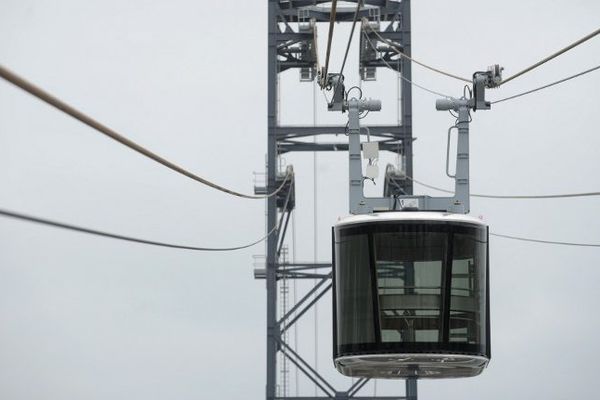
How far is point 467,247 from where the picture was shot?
33875mm

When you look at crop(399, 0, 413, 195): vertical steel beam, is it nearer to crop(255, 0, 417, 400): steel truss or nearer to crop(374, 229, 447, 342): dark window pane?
crop(255, 0, 417, 400): steel truss

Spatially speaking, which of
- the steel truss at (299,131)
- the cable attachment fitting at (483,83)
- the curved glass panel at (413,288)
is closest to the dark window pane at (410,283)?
the curved glass panel at (413,288)

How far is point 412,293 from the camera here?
34.1 m

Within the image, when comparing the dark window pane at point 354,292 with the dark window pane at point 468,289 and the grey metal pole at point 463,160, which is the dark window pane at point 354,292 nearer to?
the dark window pane at point 468,289

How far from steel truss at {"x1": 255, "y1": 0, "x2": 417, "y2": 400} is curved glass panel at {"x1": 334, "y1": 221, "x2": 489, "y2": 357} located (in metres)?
25.9

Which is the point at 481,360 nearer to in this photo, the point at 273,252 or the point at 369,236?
the point at 369,236

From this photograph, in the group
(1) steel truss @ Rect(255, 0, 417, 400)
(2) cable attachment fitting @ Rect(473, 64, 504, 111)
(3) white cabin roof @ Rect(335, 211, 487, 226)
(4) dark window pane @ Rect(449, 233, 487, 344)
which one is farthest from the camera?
(1) steel truss @ Rect(255, 0, 417, 400)

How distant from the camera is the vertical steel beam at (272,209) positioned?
63125 mm

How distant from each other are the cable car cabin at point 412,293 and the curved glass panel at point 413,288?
0.06 ft

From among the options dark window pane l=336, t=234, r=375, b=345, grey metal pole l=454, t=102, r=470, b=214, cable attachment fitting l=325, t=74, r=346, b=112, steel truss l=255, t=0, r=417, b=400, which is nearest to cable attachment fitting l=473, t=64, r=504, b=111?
grey metal pole l=454, t=102, r=470, b=214

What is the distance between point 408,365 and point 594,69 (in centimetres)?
718

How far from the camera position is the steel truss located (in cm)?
6066

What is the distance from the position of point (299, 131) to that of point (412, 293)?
2917 cm

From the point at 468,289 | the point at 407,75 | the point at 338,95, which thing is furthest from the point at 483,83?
the point at 407,75
